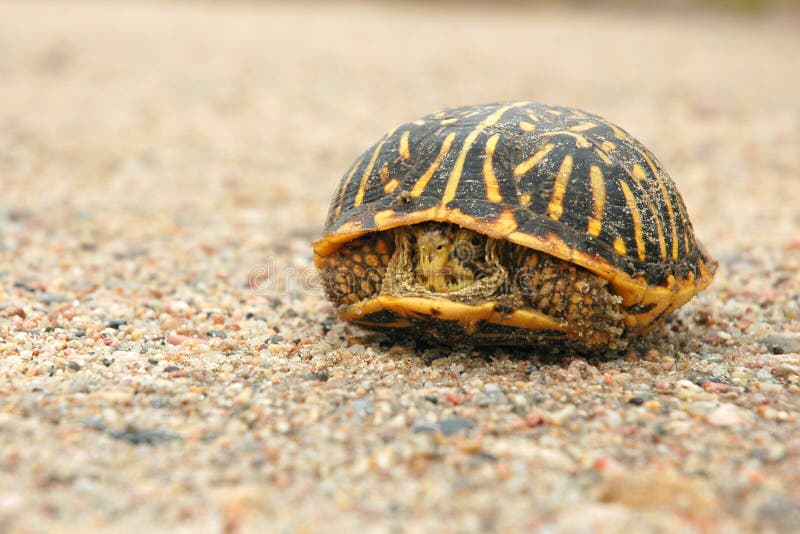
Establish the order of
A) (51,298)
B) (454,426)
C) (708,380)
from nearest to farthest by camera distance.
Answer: (454,426) < (708,380) < (51,298)

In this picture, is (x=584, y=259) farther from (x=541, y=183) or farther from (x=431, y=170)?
(x=431, y=170)

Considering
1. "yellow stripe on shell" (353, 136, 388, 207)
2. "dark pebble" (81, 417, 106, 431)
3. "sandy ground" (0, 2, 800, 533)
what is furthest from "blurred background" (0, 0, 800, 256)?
"dark pebble" (81, 417, 106, 431)

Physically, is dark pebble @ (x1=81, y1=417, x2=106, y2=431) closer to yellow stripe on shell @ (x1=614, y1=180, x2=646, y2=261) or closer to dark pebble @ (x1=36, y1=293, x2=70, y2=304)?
dark pebble @ (x1=36, y1=293, x2=70, y2=304)

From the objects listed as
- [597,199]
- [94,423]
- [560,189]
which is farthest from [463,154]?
[94,423]

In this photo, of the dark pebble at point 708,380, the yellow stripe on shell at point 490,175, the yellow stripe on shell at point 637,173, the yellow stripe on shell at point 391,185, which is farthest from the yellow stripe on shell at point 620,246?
the yellow stripe on shell at point 391,185

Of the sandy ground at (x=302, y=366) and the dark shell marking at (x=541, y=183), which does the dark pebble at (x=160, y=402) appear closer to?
the sandy ground at (x=302, y=366)

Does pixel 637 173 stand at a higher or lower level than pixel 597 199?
higher

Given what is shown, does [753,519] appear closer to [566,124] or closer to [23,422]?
[566,124]
